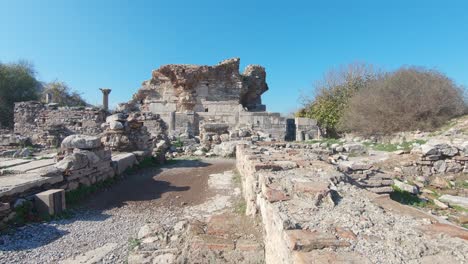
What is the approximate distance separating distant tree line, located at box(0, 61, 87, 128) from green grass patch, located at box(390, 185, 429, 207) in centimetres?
2184

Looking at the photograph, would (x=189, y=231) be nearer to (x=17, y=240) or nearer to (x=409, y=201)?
(x=17, y=240)

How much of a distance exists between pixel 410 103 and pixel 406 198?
304 inches

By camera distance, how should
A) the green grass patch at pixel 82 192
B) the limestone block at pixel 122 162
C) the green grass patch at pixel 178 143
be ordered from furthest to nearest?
the green grass patch at pixel 178 143 → the limestone block at pixel 122 162 → the green grass patch at pixel 82 192

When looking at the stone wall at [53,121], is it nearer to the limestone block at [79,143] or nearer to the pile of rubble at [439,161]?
the limestone block at [79,143]

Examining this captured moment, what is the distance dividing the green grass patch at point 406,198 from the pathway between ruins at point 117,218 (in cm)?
285

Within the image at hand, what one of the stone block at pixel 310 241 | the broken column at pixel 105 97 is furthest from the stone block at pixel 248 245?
the broken column at pixel 105 97

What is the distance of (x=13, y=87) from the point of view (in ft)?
64.7

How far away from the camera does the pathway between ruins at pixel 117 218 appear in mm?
2709

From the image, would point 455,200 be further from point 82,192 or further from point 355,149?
point 82,192

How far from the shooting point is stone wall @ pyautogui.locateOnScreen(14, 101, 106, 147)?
37.8ft

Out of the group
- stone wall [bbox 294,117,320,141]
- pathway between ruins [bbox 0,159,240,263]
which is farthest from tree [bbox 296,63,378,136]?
pathway between ruins [bbox 0,159,240,263]

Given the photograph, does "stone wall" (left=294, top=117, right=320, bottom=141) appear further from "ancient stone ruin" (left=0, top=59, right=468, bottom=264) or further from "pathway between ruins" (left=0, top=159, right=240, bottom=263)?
"pathway between ruins" (left=0, top=159, right=240, bottom=263)

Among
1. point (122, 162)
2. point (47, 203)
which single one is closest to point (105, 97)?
point (122, 162)

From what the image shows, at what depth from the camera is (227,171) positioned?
674cm
